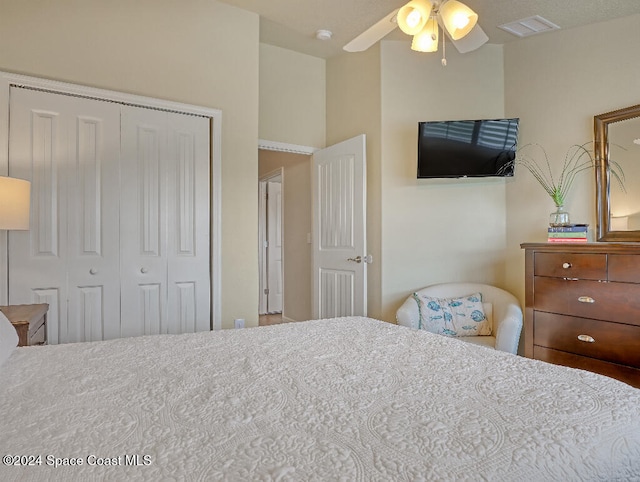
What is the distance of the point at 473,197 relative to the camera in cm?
364

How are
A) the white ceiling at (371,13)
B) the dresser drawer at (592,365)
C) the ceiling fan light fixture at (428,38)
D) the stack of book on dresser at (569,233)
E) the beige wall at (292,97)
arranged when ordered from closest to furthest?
the ceiling fan light fixture at (428,38)
the dresser drawer at (592,365)
the stack of book on dresser at (569,233)
the white ceiling at (371,13)
the beige wall at (292,97)

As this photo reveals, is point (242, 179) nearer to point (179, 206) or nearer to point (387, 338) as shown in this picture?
point (179, 206)

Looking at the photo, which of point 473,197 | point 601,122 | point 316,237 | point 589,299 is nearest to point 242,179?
point 316,237

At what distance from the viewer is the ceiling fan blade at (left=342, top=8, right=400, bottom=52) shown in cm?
204

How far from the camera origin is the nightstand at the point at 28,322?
5.94 ft

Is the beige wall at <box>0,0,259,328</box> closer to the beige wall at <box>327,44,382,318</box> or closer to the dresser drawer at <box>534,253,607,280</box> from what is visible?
the beige wall at <box>327,44,382,318</box>

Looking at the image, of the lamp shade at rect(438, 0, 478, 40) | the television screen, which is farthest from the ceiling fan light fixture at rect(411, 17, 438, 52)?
the television screen

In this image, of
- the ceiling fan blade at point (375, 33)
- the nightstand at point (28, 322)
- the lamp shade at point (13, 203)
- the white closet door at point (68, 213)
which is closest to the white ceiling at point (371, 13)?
the ceiling fan blade at point (375, 33)

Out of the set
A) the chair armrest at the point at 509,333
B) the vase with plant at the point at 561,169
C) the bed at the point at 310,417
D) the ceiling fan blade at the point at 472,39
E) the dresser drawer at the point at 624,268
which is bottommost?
the chair armrest at the point at 509,333

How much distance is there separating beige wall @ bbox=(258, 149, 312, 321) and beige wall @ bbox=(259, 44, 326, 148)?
528 millimetres

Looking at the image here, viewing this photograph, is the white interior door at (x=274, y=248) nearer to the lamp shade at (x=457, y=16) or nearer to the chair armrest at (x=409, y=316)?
the chair armrest at (x=409, y=316)

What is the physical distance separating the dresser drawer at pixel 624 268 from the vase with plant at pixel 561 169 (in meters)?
0.58

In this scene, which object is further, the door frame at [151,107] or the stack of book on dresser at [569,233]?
the stack of book on dresser at [569,233]

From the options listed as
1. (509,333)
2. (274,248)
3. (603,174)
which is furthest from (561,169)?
(274,248)
